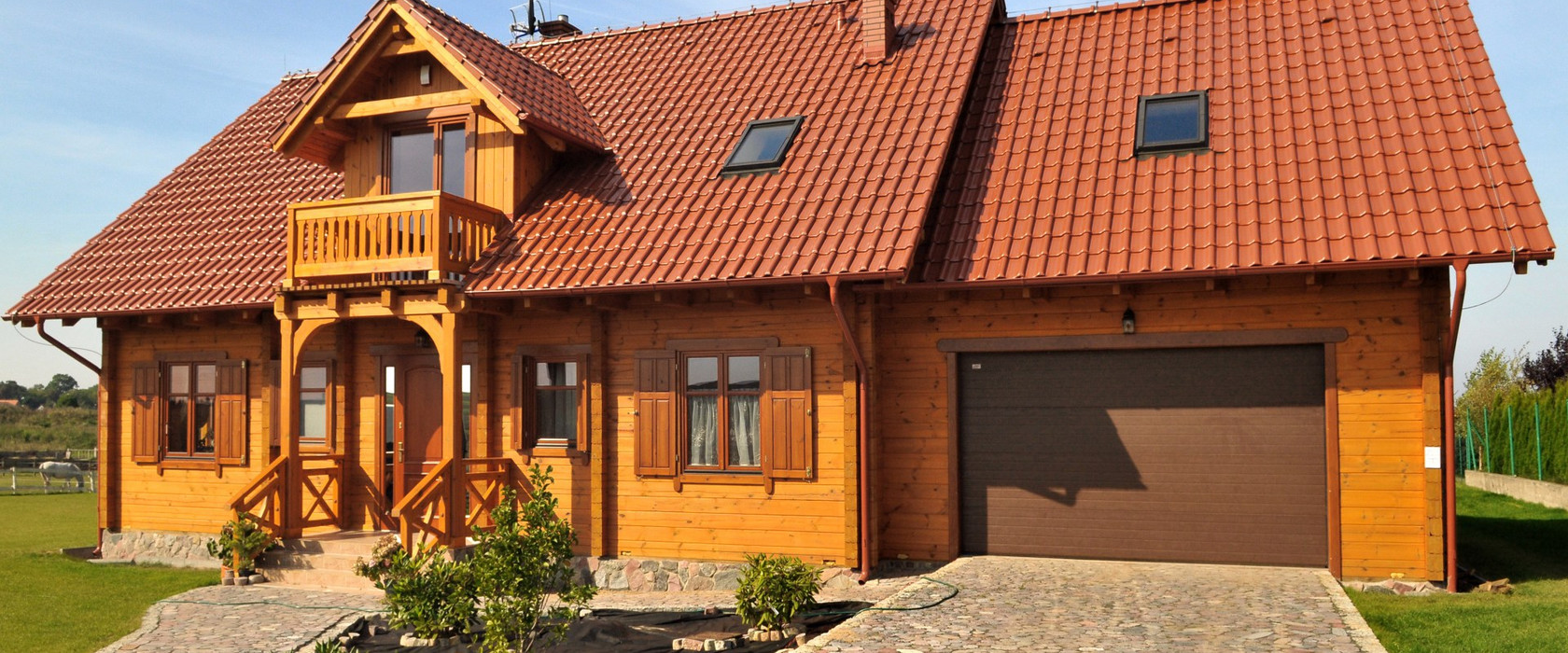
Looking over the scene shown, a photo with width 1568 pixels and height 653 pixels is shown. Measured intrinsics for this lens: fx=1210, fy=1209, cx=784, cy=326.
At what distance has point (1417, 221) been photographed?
1070 cm

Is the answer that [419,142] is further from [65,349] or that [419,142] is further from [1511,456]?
[1511,456]

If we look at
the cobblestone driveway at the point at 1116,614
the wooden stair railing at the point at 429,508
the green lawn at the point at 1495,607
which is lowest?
the green lawn at the point at 1495,607

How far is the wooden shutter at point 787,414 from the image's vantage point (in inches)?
485

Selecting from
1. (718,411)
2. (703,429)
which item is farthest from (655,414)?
(718,411)

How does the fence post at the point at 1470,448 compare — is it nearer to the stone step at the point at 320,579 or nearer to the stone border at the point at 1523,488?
the stone border at the point at 1523,488

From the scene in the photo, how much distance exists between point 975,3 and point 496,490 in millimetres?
8540

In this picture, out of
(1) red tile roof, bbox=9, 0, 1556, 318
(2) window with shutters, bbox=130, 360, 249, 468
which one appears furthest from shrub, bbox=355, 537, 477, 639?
(2) window with shutters, bbox=130, 360, 249, 468

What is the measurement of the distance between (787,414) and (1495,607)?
6.42m

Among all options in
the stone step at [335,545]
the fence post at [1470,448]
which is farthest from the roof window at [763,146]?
the fence post at [1470,448]

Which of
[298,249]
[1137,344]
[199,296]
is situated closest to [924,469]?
[1137,344]

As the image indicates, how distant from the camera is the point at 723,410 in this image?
12.8 meters

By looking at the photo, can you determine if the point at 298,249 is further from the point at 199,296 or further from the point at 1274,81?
the point at 1274,81

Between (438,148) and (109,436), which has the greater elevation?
(438,148)

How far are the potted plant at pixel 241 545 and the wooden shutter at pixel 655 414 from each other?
14.2ft
